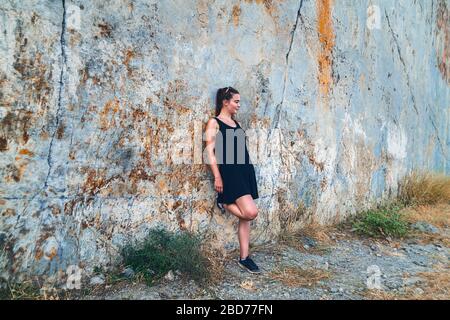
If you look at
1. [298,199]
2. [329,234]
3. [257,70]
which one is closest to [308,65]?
[257,70]

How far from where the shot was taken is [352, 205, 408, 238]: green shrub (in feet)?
12.1

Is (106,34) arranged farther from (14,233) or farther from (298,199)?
(298,199)

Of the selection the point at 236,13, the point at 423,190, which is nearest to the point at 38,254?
the point at 236,13

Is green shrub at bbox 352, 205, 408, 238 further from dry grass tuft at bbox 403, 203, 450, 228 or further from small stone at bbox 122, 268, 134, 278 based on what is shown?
small stone at bbox 122, 268, 134, 278

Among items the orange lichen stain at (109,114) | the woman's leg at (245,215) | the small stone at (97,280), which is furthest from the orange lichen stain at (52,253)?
the woman's leg at (245,215)

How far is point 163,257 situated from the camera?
7.75 ft

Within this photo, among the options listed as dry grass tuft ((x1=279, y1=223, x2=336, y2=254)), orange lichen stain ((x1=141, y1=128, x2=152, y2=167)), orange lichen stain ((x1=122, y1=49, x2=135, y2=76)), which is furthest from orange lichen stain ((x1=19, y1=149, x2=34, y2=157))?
dry grass tuft ((x1=279, y1=223, x2=336, y2=254))

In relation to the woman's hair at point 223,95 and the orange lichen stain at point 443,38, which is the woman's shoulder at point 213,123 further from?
the orange lichen stain at point 443,38

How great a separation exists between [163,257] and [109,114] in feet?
3.33

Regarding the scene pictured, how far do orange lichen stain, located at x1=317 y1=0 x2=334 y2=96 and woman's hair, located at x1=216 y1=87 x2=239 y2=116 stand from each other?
1340 mm

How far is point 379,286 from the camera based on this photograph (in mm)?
2574

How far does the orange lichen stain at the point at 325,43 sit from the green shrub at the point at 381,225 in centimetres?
143

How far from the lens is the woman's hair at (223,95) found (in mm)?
2760

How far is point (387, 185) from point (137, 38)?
12.4 feet
